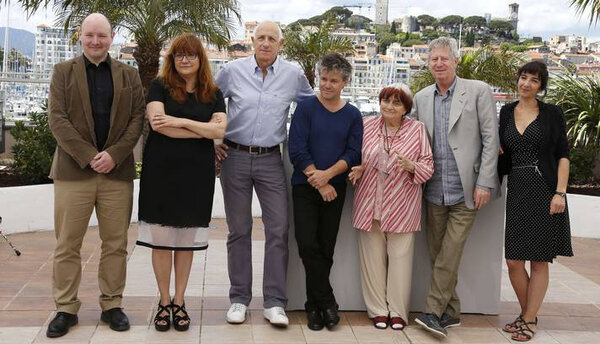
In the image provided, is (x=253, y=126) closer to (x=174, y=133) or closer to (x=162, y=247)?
(x=174, y=133)

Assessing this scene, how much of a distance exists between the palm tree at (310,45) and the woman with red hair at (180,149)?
1273 centimetres

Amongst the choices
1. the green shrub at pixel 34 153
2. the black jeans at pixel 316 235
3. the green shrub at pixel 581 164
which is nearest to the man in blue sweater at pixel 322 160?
the black jeans at pixel 316 235

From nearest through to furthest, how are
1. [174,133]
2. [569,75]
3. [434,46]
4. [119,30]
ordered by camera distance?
[174,133] < [434,46] < [569,75] < [119,30]

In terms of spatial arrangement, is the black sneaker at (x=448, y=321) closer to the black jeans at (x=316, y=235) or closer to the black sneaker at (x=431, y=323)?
the black sneaker at (x=431, y=323)

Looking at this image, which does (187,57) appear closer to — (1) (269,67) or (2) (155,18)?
(1) (269,67)

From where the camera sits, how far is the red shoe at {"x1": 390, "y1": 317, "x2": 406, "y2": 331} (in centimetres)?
480

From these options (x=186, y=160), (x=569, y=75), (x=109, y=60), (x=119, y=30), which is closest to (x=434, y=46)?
(x=186, y=160)

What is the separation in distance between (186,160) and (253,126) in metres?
0.50

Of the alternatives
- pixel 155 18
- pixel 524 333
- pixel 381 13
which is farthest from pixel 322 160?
pixel 381 13

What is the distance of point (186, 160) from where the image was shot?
4.41m

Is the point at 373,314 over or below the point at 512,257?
below

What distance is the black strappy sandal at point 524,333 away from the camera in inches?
185

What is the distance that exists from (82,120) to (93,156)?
22 centimetres

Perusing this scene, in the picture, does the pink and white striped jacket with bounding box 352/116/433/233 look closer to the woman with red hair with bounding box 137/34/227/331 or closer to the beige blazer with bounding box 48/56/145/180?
the woman with red hair with bounding box 137/34/227/331
